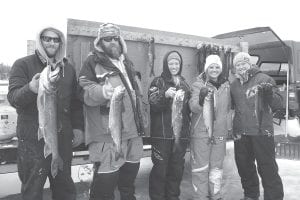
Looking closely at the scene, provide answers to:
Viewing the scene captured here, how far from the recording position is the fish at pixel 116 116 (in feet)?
11.0

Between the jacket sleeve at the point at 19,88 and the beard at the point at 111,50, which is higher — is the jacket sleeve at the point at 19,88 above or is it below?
below

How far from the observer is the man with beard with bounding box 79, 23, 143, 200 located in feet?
11.9

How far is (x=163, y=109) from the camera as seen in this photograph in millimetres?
4371

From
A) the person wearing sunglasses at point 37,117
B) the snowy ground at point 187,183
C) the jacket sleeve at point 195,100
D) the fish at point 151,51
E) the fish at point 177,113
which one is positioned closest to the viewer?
the person wearing sunglasses at point 37,117

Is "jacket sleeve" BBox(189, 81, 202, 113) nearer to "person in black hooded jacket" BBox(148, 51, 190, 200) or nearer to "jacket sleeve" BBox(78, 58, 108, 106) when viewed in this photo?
"person in black hooded jacket" BBox(148, 51, 190, 200)

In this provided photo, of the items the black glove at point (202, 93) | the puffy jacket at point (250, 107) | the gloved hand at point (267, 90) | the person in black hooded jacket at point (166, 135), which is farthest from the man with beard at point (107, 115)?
the gloved hand at point (267, 90)

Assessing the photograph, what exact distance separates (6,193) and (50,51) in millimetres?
3027

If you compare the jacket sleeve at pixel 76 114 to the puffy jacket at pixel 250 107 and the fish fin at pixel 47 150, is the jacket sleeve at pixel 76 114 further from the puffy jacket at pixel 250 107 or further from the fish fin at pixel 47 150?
the puffy jacket at pixel 250 107

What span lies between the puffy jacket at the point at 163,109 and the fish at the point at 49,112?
1.48 meters

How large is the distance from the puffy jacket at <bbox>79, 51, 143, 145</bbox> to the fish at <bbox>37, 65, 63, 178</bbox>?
48cm

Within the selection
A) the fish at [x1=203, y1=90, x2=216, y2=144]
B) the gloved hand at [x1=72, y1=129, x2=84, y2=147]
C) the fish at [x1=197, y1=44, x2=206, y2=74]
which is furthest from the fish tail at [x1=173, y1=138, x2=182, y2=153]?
the fish at [x1=197, y1=44, x2=206, y2=74]

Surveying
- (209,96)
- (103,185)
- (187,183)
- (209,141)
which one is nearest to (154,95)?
(209,96)

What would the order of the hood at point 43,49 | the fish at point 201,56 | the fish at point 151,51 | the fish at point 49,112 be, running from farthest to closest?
the fish at point 201,56
the fish at point 151,51
the hood at point 43,49
the fish at point 49,112

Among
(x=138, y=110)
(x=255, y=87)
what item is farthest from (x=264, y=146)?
(x=138, y=110)
